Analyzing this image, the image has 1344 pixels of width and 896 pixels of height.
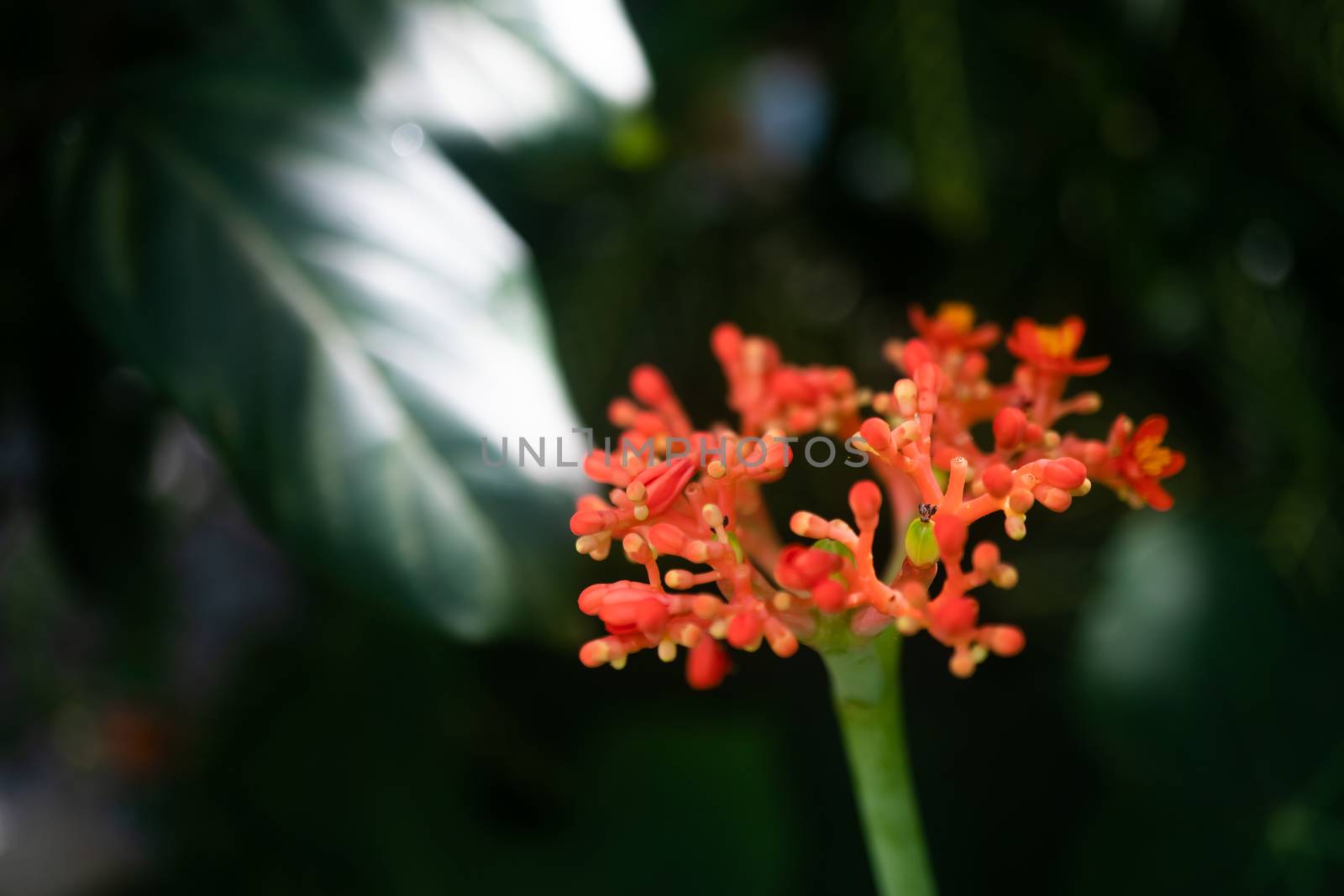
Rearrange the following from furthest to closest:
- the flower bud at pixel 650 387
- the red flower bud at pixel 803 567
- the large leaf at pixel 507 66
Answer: the large leaf at pixel 507 66 < the flower bud at pixel 650 387 < the red flower bud at pixel 803 567

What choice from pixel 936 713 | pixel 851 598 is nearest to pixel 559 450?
pixel 851 598

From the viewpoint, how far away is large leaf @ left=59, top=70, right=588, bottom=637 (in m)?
0.45

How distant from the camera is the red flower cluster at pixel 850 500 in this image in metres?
0.30

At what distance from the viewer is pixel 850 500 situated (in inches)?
12.6

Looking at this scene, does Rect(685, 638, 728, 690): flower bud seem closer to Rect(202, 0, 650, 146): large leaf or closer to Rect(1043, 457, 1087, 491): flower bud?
Rect(1043, 457, 1087, 491): flower bud

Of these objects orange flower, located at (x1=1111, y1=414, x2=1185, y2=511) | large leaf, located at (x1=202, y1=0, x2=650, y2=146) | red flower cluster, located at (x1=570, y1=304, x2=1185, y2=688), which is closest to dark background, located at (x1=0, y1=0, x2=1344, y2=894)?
large leaf, located at (x1=202, y1=0, x2=650, y2=146)

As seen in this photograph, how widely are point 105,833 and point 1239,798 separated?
142 centimetres

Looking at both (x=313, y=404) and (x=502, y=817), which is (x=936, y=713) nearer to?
(x=502, y=817)

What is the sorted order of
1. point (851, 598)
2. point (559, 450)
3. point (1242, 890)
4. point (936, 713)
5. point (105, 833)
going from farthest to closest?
point (105, 833) < point (936, 713) < point (1242, 890) < point (559, 450) < point (851, 598)

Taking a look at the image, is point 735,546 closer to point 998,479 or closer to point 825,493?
point 998,479

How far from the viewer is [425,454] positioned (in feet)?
1.51

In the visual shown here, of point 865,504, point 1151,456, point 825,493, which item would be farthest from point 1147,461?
point 825,493

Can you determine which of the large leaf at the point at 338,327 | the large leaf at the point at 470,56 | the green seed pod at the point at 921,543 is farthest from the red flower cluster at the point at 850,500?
the large leaf at the point at 470,56

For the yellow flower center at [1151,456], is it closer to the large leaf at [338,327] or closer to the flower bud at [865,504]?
the flower bud at [865,504]
